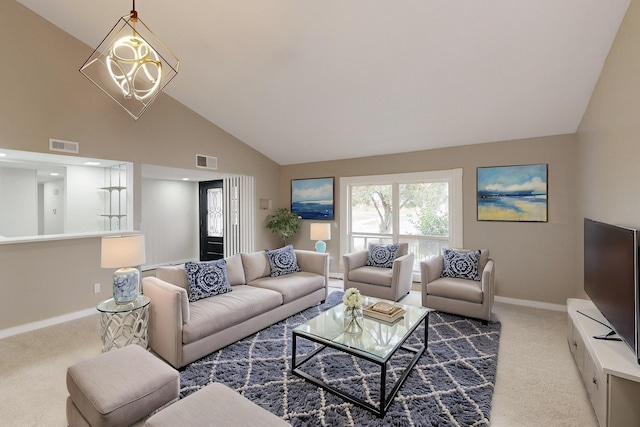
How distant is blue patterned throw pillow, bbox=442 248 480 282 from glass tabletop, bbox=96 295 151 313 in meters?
3.67

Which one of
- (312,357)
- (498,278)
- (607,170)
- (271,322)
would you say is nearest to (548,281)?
(498,278)

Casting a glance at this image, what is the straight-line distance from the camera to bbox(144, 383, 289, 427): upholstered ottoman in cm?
142

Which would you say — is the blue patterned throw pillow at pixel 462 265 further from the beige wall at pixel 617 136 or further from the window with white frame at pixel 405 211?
the beige wall at pixel 617 136

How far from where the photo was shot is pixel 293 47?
10.9 ft

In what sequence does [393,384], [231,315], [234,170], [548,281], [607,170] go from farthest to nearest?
[234,170] < [548,281] < [231,315] < [607,170] < [393,384]

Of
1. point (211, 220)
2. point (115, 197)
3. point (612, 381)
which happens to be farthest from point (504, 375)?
point (211, 220)

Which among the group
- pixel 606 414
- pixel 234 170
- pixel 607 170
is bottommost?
pixel 606 414

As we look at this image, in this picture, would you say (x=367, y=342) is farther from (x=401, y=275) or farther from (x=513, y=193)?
(x=513, y=193)

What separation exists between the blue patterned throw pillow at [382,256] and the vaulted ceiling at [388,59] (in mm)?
1807

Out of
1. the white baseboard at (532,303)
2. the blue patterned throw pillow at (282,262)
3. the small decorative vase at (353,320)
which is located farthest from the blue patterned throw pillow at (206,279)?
the white baseboard at (532,303)

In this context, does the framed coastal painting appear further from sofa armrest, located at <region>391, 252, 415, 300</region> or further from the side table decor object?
the side table decor object

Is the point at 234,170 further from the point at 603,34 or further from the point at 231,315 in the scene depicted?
the point at 603,34

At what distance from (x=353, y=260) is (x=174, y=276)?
103 inches

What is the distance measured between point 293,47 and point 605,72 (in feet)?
10.1
